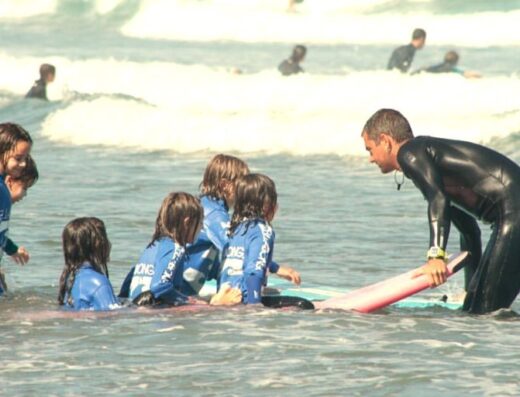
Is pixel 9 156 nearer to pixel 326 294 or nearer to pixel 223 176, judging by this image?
pixel 223 176

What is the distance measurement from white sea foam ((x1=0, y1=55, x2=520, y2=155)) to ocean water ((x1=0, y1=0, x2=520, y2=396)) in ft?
0.17

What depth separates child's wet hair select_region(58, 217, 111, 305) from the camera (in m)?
7.79

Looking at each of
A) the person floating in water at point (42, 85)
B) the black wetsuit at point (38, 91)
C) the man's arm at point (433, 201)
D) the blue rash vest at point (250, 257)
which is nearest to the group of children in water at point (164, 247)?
the blue rash vest at point (250, 257)

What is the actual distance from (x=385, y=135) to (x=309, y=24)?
109ft

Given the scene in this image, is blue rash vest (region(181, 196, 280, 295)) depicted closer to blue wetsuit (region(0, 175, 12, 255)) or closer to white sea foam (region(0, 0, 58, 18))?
blue wetsuit (region(0, 175, 12, 255))

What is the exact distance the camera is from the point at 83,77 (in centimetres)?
2895

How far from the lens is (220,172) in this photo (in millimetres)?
8695

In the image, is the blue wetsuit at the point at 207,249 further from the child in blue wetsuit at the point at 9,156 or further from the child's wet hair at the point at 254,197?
the child in blue wetsuit at the point at 9,156

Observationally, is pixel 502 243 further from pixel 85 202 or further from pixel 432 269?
pixel 85 202

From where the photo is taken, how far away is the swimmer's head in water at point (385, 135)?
799 cm

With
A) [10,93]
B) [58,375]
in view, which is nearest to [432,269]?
[58,375]

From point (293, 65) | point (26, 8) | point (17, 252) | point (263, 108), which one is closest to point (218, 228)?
point (17, 252)

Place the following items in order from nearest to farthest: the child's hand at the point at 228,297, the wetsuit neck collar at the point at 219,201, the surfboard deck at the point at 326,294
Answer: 1. the child's hand at the point at 228,297
2. the wetsuit neck collar at the point at 219,201
3. the surfboard deck at the point at 326,294

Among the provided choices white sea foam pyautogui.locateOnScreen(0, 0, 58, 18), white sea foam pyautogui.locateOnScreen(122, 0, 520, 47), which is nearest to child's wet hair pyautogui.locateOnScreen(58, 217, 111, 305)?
white sea foam pyautogui.locateOnScreen(122, 0, 520, 47)
